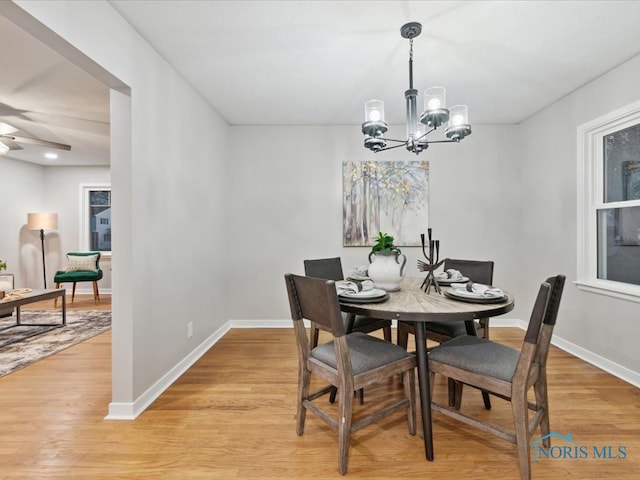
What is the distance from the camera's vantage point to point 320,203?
3.81 m

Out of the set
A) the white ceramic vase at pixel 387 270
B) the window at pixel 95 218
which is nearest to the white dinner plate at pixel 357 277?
the white ceramic vase at pixel 387 270

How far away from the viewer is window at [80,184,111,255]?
586cm

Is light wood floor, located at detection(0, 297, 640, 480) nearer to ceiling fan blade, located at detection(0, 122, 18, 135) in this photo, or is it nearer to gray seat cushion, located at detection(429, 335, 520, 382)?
gray seat cushion, located at detection(429, 335, 520, 382)

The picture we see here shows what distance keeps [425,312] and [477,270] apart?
1.32 meters

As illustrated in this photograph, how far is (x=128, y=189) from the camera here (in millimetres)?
1933

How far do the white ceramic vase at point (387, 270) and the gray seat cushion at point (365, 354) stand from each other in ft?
1.24

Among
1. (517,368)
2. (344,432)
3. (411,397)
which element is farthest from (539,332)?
(344,432)

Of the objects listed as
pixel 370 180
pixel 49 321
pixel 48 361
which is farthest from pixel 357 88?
pixel 49 321

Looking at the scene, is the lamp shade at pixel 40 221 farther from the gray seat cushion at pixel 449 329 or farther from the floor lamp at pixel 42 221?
the gray seat cushion at pixel 449 329

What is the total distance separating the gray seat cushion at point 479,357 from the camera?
147cm

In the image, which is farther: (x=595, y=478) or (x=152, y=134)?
(x=152, y=134)

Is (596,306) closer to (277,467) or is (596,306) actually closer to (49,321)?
(277,467)

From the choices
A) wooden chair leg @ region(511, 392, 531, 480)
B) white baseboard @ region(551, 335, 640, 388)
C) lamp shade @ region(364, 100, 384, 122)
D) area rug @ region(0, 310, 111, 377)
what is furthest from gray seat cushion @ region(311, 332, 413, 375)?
area rug @ region(0, 310, 111, 377)

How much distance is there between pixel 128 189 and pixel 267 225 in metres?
1.99
